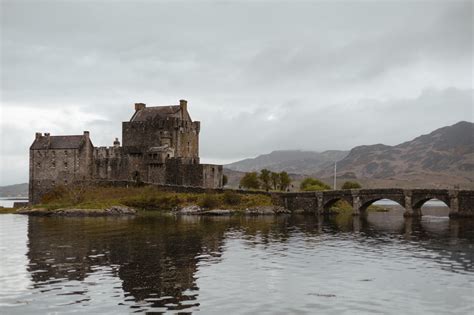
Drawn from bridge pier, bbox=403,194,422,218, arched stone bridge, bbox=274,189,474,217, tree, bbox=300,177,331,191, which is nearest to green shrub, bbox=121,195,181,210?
arched stone bridge, bbox=274,189,474,217

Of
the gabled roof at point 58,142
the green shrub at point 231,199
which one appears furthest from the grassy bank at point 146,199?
the gabled roof at point 58,142

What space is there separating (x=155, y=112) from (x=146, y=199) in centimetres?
2025

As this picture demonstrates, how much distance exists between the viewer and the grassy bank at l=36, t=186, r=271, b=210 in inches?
3563

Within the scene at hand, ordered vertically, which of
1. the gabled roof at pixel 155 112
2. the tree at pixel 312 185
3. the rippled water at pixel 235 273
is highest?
the gabled roof at pixel 155 112

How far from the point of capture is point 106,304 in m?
23.8

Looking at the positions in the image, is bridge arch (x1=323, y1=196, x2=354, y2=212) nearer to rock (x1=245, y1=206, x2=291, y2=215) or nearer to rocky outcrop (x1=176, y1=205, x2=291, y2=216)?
rock (x1=245, y1=206, x2=291, y2=215)

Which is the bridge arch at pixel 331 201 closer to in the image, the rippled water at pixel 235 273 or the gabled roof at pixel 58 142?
the rippled water at pixel 235 273

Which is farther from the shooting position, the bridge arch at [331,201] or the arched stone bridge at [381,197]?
the bridge arch at [331,201]

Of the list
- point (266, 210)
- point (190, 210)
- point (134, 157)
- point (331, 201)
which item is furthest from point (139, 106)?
point (331, 201)

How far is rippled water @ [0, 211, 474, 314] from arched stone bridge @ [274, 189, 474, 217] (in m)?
30.3

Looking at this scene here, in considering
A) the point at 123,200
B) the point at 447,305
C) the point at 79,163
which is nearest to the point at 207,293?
the point at 447,305

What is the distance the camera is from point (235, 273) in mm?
31531

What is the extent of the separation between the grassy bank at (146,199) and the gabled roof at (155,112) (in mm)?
14400

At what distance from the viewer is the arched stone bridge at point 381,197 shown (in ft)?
268
